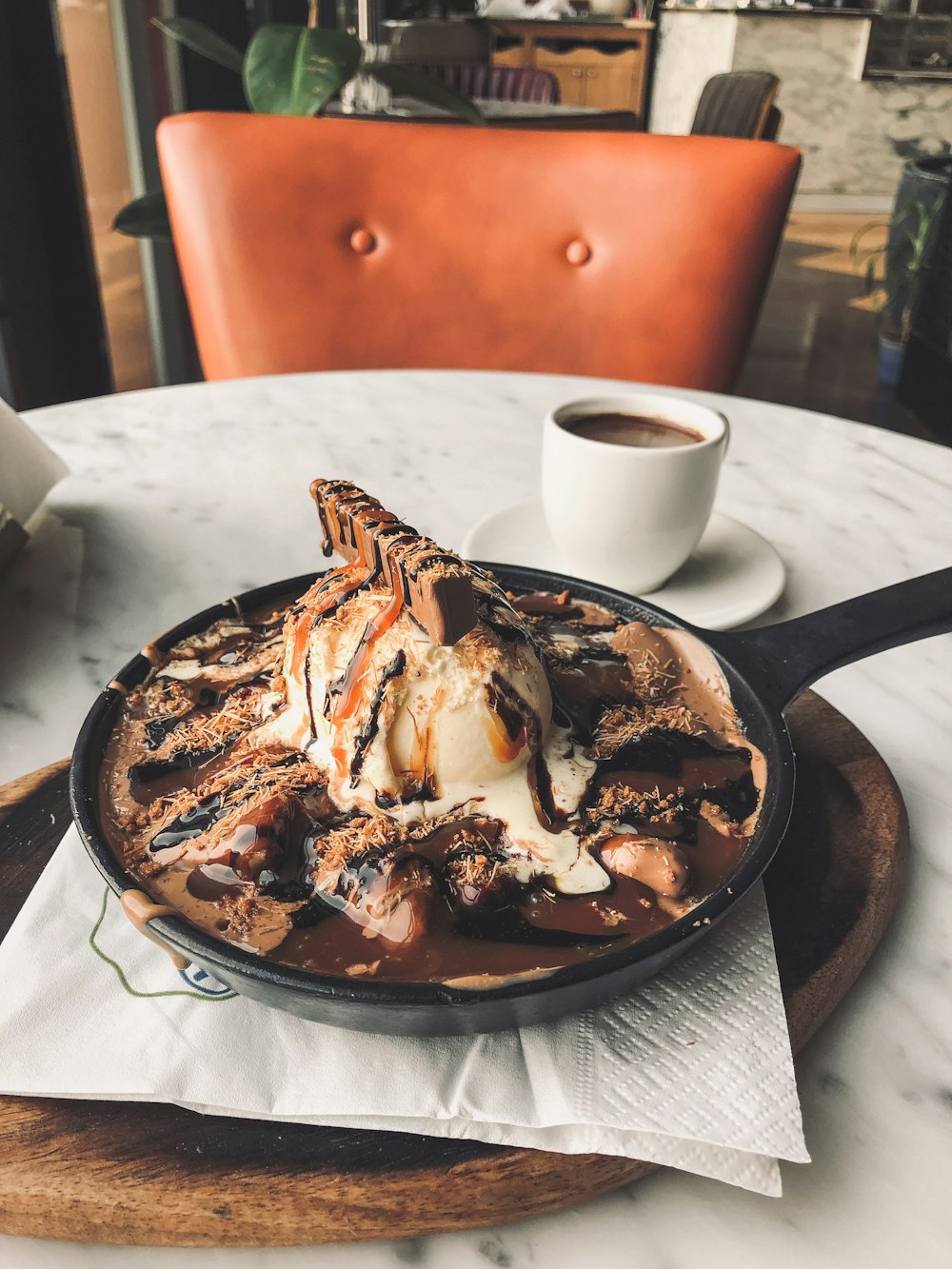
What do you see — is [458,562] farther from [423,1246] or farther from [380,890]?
[423,1246]

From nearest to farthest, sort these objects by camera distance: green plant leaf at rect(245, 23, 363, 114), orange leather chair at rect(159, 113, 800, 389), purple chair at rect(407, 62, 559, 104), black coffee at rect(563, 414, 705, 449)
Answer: black coffee at rect(563, 414, 705, 449) < orange leather chair at rect(159, 113, 800, 389) < green plant leaf at rect(245, 23, 363, 114) < purple chair at rect(407, 62, 559, 104)

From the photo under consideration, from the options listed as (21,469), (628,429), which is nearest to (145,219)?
(21,469)

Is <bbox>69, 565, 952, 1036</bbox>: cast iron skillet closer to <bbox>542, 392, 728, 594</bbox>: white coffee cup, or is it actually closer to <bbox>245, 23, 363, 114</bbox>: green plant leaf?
<bbox>542, 392, 728, 594</bbox>: white coffee cup

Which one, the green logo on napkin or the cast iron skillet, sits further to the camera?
the green logo on napkin

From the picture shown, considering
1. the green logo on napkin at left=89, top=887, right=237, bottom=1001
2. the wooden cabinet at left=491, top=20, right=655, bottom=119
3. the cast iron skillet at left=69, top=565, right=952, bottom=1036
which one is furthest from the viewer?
the wooden cabinet at left=491, top=20, right=655, bottom=119

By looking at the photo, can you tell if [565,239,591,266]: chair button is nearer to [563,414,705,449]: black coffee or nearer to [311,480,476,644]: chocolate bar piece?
[563,414,705,449]: black coffee

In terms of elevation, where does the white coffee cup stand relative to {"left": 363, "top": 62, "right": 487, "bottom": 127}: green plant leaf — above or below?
below

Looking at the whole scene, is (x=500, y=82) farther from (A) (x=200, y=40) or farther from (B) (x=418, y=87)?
(A) (x=200, y=40)

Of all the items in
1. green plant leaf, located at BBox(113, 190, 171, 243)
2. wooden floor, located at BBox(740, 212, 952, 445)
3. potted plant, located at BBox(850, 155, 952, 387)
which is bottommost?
wooden floor, located at BBox(740, 212, 952, 445)

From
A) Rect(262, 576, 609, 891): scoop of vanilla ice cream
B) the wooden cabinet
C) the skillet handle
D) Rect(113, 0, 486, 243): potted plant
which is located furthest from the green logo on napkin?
the wooden cabinet
